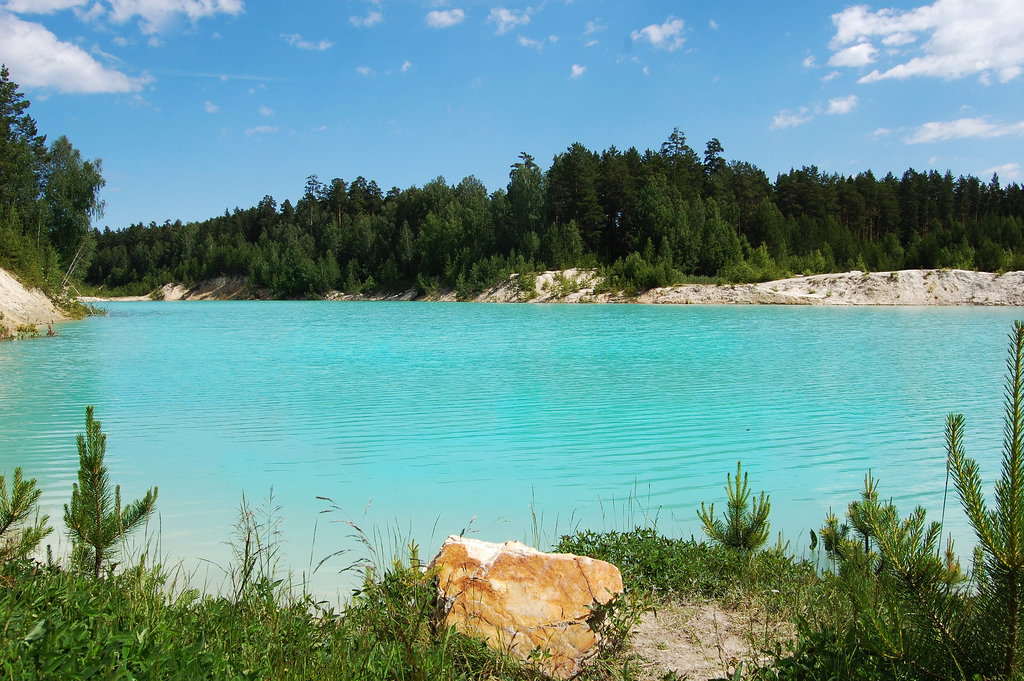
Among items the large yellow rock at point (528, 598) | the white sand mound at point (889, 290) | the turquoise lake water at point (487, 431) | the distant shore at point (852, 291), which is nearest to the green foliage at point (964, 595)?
the large yellow rock at point (528, 598)

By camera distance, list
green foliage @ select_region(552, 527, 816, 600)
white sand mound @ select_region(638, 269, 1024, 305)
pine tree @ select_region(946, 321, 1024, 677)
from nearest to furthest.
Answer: pine tree @ select_region(946, 321, 1024, 677)
green foliage @ select_region(552, 527, 816, 600)
white sand mound @ select_region(638, 269, 1024, 305)

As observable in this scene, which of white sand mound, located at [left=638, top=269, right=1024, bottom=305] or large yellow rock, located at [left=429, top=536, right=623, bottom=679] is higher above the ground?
white sand mound, located at [left=638, top=269, right=1024, bottom=305]

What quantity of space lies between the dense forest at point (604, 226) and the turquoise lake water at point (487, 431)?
1113 inches

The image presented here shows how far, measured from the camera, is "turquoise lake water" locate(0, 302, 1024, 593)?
650cm

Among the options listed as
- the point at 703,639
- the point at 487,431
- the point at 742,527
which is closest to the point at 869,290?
the point at 487,431

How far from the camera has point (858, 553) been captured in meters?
3.99

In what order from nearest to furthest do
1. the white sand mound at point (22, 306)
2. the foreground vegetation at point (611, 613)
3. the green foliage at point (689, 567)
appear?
the foreground vegetation at point (611, 613)
the green foliage at point (689, 567)
the white sand mound at point (22, 306)

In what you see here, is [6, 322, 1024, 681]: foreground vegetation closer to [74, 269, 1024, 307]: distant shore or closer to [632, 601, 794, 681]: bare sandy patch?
[632, 601, 794, 681]: bare sandy patch

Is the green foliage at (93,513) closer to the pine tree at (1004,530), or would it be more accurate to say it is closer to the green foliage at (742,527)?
the pine tree at (1004,530)

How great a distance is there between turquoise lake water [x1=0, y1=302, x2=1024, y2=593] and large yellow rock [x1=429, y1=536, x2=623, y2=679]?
1.80 metres

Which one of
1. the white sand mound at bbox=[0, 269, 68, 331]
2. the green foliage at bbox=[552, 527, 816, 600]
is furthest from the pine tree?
the white sand mound at bbox=[0, 269, 68, 331]

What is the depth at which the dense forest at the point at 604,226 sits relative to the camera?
41.8 m

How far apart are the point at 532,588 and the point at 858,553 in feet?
7.09

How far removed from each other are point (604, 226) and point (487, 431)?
195ft
